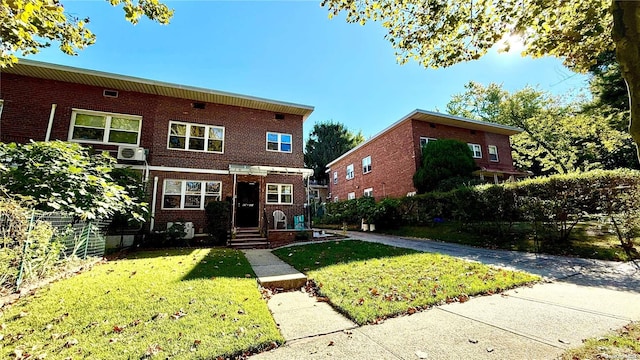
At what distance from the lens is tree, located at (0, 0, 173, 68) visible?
4820mm

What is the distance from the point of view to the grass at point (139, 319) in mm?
2723

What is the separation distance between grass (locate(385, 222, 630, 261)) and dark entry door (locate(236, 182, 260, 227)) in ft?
28.6

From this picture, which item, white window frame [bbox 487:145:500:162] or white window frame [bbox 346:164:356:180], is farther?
white window frame [bbox 346:164:356:180]

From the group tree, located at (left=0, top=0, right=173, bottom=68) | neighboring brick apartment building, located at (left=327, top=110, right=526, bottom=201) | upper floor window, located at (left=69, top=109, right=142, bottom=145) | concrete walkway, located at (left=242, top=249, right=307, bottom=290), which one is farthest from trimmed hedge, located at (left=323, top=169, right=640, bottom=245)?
upper floor window, located at (left=69, top=109, right=142, bottom=145)

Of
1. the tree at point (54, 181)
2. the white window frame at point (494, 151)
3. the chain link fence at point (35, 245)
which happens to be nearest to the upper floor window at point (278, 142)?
the tree at point (54, 181)

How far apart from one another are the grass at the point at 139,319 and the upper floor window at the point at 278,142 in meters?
9.72

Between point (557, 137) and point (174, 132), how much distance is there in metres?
29.5

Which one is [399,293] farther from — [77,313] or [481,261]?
[77,313]

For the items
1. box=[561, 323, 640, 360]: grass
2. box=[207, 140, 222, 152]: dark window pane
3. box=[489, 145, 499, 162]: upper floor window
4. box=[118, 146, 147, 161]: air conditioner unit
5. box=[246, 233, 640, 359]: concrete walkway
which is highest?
box=[489, 145, 499, 162]: upper floor window

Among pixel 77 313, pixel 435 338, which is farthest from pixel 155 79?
pixel 435 338

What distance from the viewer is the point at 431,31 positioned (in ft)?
17.8

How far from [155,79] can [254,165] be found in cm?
605

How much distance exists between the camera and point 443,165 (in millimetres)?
15969

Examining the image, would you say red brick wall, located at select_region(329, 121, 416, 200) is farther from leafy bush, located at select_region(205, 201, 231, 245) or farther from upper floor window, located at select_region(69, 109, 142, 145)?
upper floor window, located at select_region(69, 109, 142, 145)
